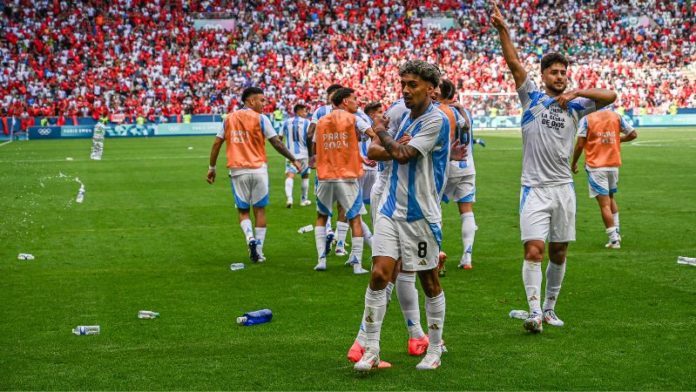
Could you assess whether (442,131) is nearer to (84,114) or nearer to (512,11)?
(84,114)

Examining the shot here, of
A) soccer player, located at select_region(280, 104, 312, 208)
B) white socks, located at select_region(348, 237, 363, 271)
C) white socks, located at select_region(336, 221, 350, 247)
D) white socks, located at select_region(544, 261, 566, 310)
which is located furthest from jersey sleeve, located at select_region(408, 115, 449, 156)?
Answer: soccer player, located at select_region(280, 104, 312, 208)

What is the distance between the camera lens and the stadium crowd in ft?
172

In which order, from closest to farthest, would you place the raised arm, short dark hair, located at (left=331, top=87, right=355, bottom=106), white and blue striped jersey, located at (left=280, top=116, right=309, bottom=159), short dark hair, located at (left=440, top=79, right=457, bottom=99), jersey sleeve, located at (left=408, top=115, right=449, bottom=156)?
→ jersey sleeve, located at (left=408, top=115, right=449, bottom=156)
the raised arm
short dark hair, located at (left=440, top=79, right=457, bottom=99)
short dark hair, located at (left=331, top=87, right=355, bottom=106)
white and blue striped jersey, located at (left=280, top=116, right=309, bottom=159)

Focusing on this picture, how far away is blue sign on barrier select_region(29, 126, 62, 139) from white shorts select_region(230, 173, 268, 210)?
38.2 metres

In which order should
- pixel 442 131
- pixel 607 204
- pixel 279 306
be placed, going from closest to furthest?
1. pixel 442 131
2. pixel 279 306
3. pixel 607 204

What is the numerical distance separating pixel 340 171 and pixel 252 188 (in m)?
1.56

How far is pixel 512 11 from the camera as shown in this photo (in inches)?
2525

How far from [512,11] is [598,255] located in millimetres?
54621

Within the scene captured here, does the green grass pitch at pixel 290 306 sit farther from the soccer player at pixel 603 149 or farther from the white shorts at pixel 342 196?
the white shorts at pixel 342 196

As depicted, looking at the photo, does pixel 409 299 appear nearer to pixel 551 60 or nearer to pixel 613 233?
pixel 551 60

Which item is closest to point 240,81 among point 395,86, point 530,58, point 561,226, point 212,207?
point 395,86

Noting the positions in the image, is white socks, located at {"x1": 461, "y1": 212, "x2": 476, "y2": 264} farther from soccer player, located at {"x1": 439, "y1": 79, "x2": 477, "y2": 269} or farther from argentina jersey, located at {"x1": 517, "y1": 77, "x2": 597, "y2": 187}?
argentina jersey, located at {"x1": 517, "y1": 77, "x2": 597, "y2": 187}

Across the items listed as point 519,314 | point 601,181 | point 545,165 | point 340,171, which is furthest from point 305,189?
point 545,165

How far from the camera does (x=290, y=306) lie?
9.10 meters
